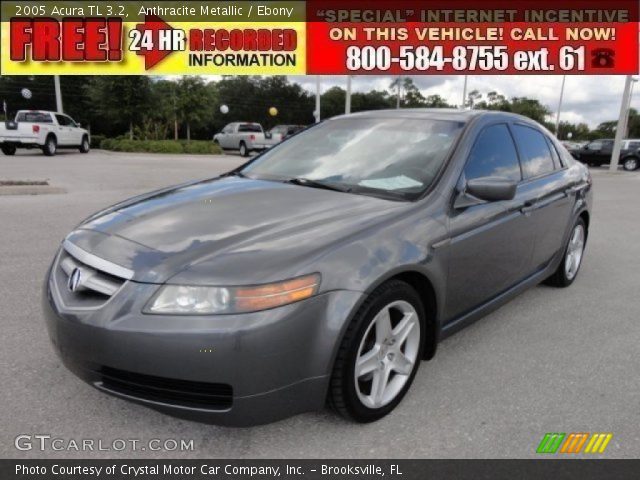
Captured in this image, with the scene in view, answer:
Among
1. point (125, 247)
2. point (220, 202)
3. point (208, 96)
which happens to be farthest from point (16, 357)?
point (208, 96)

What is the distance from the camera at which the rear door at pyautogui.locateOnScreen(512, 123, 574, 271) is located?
402 cm

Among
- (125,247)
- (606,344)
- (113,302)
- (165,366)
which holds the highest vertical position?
(125,247)

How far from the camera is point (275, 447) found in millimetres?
2492

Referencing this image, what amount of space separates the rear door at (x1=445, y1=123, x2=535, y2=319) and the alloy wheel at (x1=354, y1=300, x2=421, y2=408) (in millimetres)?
368

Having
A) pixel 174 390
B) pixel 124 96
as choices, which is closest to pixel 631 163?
pixel 124 96

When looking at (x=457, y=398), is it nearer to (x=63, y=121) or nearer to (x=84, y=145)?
(x=63, y=121)

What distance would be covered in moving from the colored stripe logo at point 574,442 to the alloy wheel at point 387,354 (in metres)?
0.72

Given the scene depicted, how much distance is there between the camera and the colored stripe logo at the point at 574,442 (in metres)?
2.56

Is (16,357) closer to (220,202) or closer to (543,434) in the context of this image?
(220,202)

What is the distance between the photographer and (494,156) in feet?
12.1

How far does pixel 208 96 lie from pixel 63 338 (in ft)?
117

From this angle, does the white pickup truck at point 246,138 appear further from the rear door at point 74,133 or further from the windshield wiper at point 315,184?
the windshield wiper at point 315,184

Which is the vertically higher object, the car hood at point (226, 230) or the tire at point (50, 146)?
the car hood at point (226, 230)

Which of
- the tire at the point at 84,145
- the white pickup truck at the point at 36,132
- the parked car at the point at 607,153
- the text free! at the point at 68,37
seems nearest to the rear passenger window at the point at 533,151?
the text free! at the point at 68,37
